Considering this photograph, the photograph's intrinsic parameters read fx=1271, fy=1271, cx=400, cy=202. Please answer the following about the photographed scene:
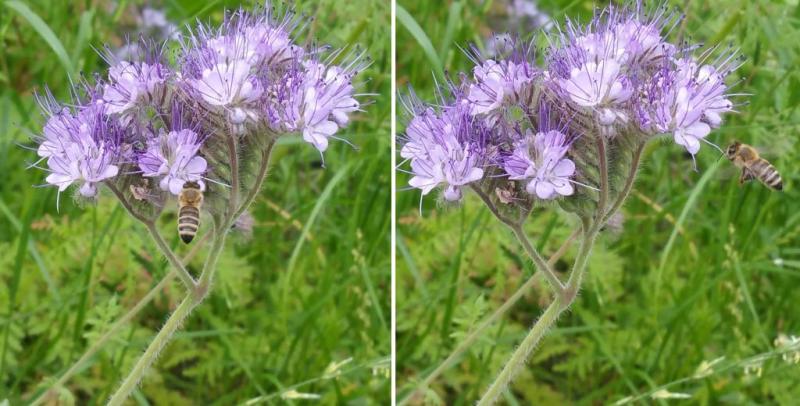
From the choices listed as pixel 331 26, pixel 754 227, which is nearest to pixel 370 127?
pixel 331 26

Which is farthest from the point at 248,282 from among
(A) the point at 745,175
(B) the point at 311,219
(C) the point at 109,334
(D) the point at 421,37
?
(A) the point at 745,175

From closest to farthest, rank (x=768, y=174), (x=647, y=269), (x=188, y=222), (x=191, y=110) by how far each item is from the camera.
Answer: (x=188, y=222)
(x=191, y=110)
(x=768, y=174)
(x=647, y=269)

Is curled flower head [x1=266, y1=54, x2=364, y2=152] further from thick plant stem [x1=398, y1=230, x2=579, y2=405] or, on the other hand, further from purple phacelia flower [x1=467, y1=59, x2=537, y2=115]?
thick plant stem [x1=398, y1=230, x2=579, y2=405]

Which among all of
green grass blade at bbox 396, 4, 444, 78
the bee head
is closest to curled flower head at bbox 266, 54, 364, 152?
green grass blade at bbox 396, 4, 444, 78

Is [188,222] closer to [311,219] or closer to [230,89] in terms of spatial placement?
[230,89]

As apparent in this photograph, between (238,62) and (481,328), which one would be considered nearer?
(238,62)

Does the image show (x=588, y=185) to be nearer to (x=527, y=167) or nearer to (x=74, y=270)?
(x=527, y=167)
